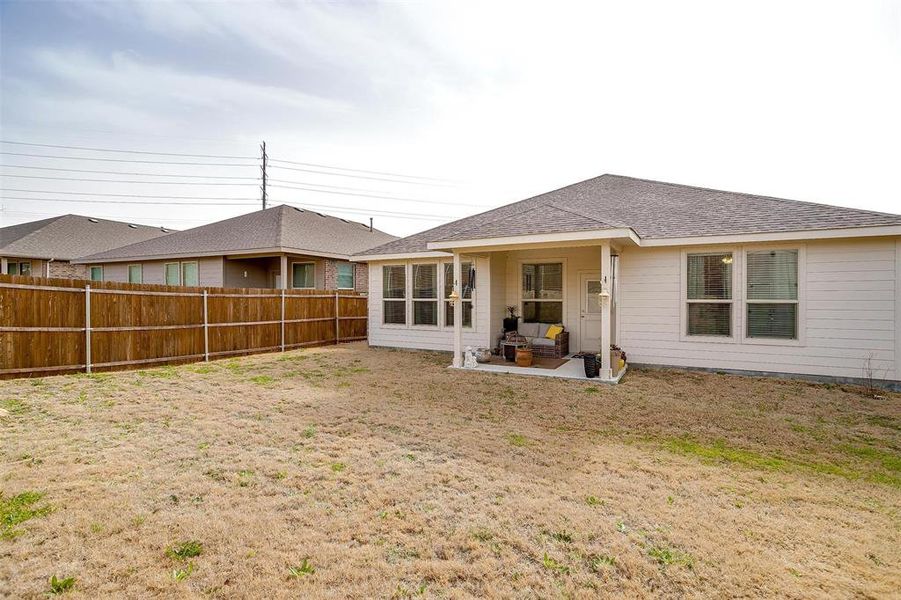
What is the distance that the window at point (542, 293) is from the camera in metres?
11.3

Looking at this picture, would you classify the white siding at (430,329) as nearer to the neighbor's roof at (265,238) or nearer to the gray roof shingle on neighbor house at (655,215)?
the gray roof shingle on neighbor house at (655,215)

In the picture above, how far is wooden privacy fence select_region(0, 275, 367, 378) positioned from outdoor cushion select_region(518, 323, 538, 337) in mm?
6563

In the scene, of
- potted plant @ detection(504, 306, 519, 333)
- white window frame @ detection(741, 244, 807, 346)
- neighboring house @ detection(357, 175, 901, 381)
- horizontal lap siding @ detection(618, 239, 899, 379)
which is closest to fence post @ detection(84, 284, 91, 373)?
neighboring house @ detection(357, 175, 901, 381)

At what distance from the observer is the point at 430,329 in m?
12.0

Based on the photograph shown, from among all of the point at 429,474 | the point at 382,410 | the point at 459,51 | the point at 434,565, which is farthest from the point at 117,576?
the point at 459,51

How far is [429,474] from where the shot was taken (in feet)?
12.9

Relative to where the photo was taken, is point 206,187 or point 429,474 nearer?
point 429,474

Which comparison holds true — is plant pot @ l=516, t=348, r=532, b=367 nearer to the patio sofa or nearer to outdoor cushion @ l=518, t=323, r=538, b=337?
the patio sofa

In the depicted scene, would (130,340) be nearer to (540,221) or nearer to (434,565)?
(540,221)

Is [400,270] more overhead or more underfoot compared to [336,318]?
more overhead

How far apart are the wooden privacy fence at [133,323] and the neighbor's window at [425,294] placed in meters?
3.72

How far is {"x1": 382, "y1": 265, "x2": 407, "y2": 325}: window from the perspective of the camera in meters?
12.4

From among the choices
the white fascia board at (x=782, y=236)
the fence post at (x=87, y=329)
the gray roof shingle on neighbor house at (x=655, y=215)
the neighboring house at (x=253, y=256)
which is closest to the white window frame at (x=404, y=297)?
the gray roof shingle on neighbor house at (x=655, y=215)

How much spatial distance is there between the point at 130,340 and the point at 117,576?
8.42 metres
